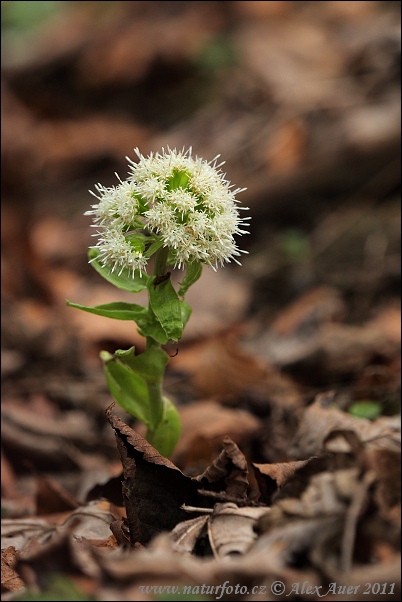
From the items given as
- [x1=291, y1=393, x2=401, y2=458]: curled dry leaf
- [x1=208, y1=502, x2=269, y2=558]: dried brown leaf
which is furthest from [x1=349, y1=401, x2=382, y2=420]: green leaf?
[x1=208, y1=502, x2=269, y2=558]: dried brown leaf

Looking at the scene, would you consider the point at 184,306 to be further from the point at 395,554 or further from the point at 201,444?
the point at 395,554

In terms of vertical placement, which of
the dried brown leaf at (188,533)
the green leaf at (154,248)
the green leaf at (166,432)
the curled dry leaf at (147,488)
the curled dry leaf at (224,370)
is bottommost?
the dried brown leaf at (188,533)

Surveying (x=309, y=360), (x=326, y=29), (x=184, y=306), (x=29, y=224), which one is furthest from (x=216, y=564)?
(x=326, y=29)

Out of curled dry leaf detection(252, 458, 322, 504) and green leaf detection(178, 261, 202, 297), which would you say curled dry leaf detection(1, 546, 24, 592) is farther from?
green leaf detection(178, 261, 202, 297)

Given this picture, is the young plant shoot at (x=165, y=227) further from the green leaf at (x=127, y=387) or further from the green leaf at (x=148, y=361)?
the green leaf at (x=127, y=387)

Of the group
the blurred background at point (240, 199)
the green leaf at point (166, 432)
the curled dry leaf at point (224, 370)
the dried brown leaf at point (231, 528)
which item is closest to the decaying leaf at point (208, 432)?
the blurred background at point (240, 199)

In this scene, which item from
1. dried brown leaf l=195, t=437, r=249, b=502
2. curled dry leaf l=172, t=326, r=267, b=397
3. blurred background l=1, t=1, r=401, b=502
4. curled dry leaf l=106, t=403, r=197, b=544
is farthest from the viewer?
curled dry leaf l=172, t=326, r=267, b=397
